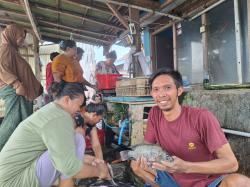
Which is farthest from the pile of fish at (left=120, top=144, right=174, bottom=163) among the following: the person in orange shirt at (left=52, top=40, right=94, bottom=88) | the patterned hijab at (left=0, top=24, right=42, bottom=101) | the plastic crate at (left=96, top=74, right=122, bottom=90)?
the plastic crate at (left=96, top=74, right=122, bottom=90)

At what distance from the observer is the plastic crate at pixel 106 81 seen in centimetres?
621

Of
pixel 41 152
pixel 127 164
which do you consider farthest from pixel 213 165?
pixel 127 164

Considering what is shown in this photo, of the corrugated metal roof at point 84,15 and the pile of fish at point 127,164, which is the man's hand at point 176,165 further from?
the corrugated metal roof at point 84,15

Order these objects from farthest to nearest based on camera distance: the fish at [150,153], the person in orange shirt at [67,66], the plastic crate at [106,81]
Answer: the plastic crate at [106,81] → the person in orange shirt at [67,66] → the fish at [150,153]

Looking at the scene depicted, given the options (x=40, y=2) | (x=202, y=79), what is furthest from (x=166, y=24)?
(x=40, y=2)

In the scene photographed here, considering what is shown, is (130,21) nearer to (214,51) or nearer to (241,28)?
(214,51)

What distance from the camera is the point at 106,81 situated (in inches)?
247

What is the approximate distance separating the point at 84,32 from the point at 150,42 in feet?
7.28

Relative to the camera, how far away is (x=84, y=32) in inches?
338

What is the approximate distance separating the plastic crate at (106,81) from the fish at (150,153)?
3827mm

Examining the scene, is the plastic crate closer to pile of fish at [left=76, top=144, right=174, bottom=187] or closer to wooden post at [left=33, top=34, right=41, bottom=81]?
pile of fish at [left=76, top=144, right=174, bottom=187]

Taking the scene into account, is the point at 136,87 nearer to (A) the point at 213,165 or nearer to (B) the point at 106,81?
(B) the point at 106,81

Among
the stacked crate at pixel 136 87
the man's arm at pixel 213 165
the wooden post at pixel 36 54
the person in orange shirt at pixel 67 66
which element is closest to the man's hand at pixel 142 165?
the man's arm at pixel 213 165

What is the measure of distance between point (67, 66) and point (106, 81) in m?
1.29
